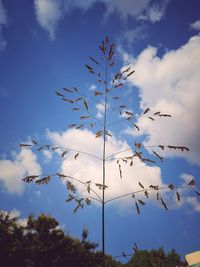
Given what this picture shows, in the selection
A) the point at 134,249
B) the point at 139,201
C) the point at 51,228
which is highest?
the point at 51,228

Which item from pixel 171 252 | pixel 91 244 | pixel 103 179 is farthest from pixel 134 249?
pixel 171 252

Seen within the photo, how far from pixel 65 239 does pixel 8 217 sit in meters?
5.93

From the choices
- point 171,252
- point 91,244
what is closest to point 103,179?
point 91,244

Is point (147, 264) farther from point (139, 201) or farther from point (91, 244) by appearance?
point (139, 201)

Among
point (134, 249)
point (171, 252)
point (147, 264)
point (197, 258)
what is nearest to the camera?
point (134, 249)

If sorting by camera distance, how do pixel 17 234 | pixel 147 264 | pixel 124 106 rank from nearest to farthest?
pixel 124 106
pixel 17 234
pixel 147 264

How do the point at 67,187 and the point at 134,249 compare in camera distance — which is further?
the point at 67,187

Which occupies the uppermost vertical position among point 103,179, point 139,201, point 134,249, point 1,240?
point 1,240

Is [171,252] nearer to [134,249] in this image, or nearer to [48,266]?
[48,266]

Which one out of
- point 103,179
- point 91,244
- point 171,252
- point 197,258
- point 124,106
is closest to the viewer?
point 103,179

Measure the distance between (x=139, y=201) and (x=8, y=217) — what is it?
78.0 ft

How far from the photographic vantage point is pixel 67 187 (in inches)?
155

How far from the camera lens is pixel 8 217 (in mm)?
24453

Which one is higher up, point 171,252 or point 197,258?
point 171,252
